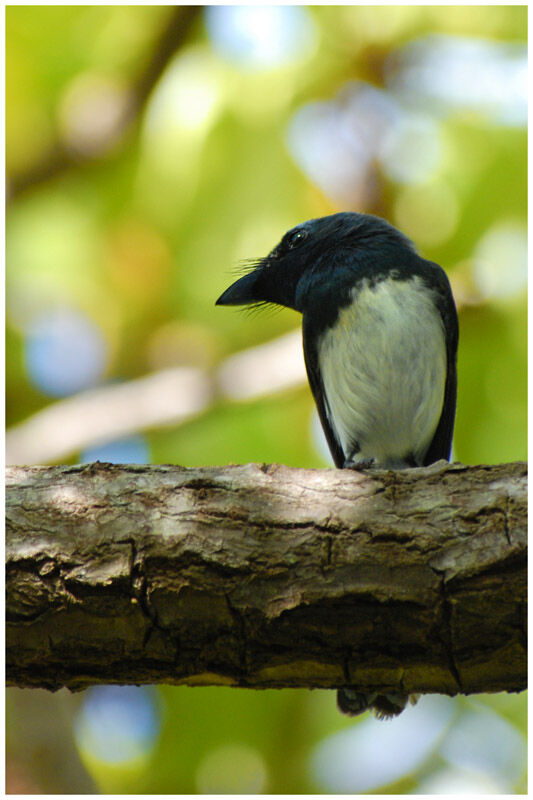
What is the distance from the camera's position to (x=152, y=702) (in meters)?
4.64

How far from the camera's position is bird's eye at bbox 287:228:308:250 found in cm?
480

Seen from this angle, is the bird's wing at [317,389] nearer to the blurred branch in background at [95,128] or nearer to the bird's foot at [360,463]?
the bird's foot at [360,463]

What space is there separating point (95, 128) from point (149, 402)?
1.83 meters

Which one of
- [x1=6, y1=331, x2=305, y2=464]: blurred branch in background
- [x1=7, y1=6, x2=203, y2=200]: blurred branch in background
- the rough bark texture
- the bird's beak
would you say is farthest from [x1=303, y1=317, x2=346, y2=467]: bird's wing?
[x1=7, y1=6, x2=203, y2=200]: blurred branch in background

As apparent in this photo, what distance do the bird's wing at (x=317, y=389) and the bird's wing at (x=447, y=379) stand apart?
515mm

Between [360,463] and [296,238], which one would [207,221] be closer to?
[296,238]

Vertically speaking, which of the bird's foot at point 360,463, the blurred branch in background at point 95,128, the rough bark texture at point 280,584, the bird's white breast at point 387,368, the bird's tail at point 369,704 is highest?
the blurred branch in background at point 95,128

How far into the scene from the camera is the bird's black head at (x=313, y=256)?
14.7ft

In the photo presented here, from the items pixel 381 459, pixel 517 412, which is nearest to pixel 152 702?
pixel 381 459

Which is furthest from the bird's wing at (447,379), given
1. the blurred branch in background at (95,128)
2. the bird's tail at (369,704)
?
the blurred branch in background at (95,128)

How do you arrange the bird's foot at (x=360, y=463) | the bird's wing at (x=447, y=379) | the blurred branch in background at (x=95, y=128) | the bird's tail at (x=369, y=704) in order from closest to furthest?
1. the bird's tail at (x=369, y=704)
2. the bird's foot at (x=360, y=463)
3. the bird's wing at (x=447, y=379)
4. the blurred branch in background at (x=95, y=128)

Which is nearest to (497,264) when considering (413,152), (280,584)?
(413,152)

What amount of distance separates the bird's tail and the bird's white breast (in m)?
1.51

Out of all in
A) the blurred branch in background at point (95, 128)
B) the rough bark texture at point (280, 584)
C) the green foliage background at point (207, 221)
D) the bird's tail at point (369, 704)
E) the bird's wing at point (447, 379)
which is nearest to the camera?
the rough bark texture at point (280, 584)
